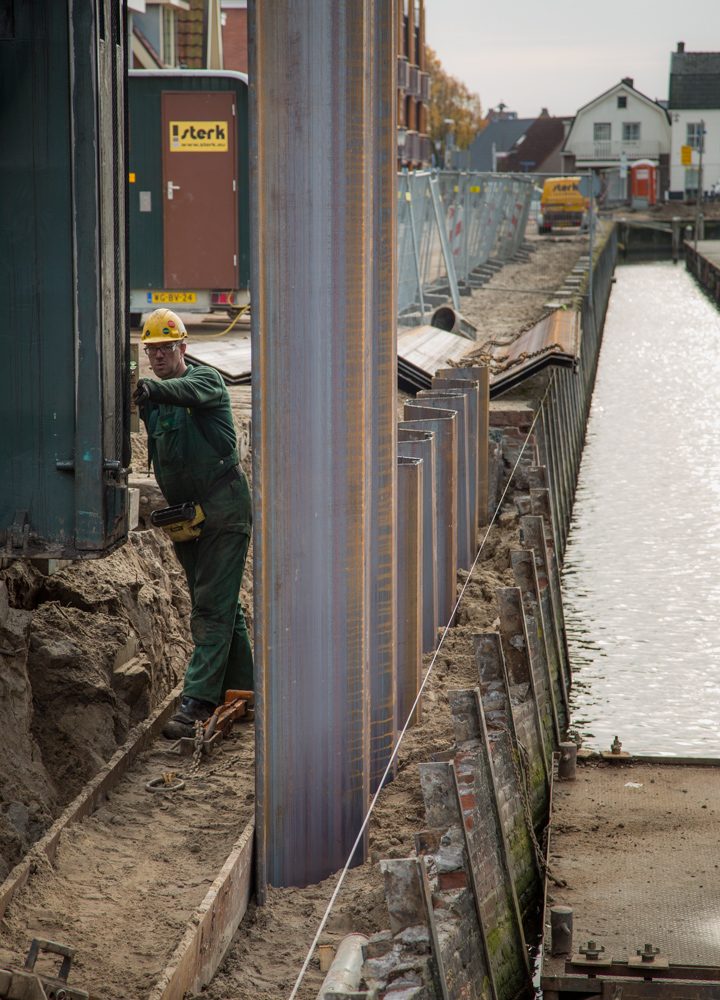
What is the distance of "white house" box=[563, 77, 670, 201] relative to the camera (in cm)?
10406

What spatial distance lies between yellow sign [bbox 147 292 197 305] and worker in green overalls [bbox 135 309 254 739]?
9581mm

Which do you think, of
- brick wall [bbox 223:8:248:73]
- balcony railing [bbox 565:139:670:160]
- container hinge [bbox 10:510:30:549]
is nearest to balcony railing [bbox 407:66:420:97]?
brick wall [bbox 223:8:248:73]

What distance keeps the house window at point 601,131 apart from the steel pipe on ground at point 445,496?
334 ft

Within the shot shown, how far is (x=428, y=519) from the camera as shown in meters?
8.16

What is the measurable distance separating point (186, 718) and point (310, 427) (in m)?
2.38

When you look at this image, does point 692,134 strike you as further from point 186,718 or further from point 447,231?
point 186,718

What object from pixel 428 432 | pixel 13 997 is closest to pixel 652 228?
pixel 428 432

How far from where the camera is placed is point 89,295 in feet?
19.3

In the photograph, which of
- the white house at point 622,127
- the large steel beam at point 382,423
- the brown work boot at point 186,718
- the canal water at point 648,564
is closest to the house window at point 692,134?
the white house at point 622,127

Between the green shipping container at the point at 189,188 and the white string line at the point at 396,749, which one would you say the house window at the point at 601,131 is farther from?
the white string line at the point at 396,749

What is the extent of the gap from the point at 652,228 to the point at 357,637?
192 ft

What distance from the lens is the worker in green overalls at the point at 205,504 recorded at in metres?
7.34

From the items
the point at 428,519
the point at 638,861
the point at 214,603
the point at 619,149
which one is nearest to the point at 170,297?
the point at 428,519

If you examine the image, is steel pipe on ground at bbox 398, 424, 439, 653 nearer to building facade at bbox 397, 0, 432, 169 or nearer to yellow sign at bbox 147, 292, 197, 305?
yellow sign at bbox 147, 292, 197, 305
